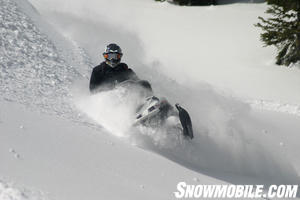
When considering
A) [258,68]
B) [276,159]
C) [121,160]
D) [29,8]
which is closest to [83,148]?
[121,160]

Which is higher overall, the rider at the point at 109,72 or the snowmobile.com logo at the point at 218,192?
the rider at the point at 109,72

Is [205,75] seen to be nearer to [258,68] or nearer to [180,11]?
[258,68]

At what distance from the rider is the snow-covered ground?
378 mm

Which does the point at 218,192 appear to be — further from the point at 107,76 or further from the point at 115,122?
the point at 107,76

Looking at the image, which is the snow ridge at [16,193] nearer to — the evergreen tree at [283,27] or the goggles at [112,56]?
the goggles at [112,56]

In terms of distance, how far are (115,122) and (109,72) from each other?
57.9 inches

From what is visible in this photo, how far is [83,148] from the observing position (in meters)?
4.61

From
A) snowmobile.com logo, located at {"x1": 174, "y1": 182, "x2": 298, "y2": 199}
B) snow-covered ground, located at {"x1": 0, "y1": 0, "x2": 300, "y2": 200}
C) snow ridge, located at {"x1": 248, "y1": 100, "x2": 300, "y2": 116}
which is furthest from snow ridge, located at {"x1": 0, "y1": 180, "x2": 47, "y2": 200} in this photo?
snow ridge, located at {"x1": 248, "y1": 100, "x2": 300, "y2": 116}

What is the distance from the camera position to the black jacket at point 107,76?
7121mm

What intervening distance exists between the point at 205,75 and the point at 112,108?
9.28 metres

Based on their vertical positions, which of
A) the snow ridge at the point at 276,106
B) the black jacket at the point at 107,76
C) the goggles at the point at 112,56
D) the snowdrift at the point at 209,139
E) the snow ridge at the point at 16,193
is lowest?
the snow ridge at the point at 276,106

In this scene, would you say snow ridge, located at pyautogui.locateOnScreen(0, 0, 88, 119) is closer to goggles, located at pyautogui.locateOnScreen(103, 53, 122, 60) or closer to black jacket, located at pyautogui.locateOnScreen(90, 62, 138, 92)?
black jacket, located at pyautogui.locateOnScreen(90, 62, 138, 92)

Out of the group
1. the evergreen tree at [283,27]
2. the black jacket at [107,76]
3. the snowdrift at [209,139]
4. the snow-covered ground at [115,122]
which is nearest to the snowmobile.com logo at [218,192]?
the snow-covered ground at [115,122]

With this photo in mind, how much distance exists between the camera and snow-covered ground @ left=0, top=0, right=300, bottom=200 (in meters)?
3.87
